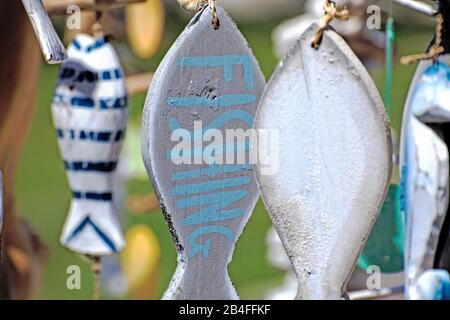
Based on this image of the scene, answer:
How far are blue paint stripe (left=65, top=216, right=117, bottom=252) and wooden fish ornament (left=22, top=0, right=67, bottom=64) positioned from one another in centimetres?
55

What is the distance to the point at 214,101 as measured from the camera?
5.36ft

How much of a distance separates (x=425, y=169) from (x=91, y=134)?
0.61 meters

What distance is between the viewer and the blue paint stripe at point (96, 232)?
82.9 inches

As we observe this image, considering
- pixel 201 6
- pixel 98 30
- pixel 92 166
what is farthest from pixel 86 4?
pixel 201 6

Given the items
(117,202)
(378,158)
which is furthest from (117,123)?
(117,202)

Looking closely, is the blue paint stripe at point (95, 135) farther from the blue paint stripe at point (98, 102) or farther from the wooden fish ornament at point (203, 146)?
the wooden fish ornament at point (203, 146)

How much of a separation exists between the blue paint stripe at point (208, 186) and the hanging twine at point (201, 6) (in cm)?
22

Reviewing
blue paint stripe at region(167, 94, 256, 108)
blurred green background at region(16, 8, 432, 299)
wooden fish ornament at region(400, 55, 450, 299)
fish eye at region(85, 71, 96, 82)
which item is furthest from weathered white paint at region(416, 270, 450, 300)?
blurred green background at region(16, 8, 432, 299)

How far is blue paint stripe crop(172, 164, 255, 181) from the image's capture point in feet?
5.27

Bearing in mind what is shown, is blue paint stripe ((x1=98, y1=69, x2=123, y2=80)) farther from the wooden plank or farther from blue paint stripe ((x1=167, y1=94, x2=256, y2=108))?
blue paint stripe ((x1=167, y1=94, x2=256, y2=108))

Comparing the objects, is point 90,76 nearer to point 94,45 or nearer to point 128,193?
point 94,45

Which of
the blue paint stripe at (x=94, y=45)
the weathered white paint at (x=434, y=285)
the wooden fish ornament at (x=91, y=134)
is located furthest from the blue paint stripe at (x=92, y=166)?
the weathered white paint at (x=434, y=285)

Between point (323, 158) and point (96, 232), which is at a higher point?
point (323, 158)
